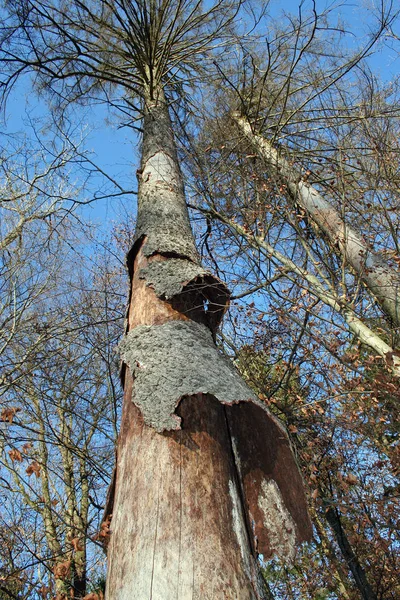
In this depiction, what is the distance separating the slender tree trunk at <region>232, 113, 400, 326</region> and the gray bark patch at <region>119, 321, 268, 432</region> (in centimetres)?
174

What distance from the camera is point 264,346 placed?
5543 mm

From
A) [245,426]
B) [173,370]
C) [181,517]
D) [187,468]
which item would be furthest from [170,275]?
[181,517]

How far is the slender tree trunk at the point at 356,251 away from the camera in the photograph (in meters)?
3.93

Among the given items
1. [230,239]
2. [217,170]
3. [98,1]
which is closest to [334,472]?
[230,239]

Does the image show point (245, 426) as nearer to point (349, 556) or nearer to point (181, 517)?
point (181, 517)

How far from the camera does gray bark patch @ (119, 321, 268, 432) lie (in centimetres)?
162

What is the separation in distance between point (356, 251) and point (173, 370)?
3.30m

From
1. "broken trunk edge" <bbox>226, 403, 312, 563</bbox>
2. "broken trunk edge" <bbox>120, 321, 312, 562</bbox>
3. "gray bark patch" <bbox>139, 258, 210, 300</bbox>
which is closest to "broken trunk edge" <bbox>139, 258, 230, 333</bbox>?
"gray bark patch" <bbox>139, 258, 210, 300</bbox>

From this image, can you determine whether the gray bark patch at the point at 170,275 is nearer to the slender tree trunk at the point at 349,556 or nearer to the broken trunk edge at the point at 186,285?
the broken trunk edge at the point at 186,285

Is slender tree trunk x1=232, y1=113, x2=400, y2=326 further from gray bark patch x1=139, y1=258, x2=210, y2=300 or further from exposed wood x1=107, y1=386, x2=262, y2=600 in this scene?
exposed wood x1=107, y1=386, x2=262, y2=600

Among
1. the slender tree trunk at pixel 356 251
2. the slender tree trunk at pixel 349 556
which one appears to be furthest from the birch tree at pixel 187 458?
the slender tree trunk at pixel 349 556

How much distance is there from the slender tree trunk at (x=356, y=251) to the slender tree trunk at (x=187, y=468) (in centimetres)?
168

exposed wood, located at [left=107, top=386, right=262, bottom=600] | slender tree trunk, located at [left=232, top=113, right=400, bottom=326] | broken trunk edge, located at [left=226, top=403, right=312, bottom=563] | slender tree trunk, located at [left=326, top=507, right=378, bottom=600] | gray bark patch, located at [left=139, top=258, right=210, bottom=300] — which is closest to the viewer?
exposed wood, located at [left=107, top=386, right=262, bottom=600]

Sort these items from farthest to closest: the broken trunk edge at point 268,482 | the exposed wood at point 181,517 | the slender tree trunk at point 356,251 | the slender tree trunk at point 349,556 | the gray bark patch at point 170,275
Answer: the slender tree trunk at point 349,556 < the slender tree trunk at point 356,251 < the gray bark patch at point 170,275 < the broken trunk edge at point 268,482 < the exposed wood at point 181,517
